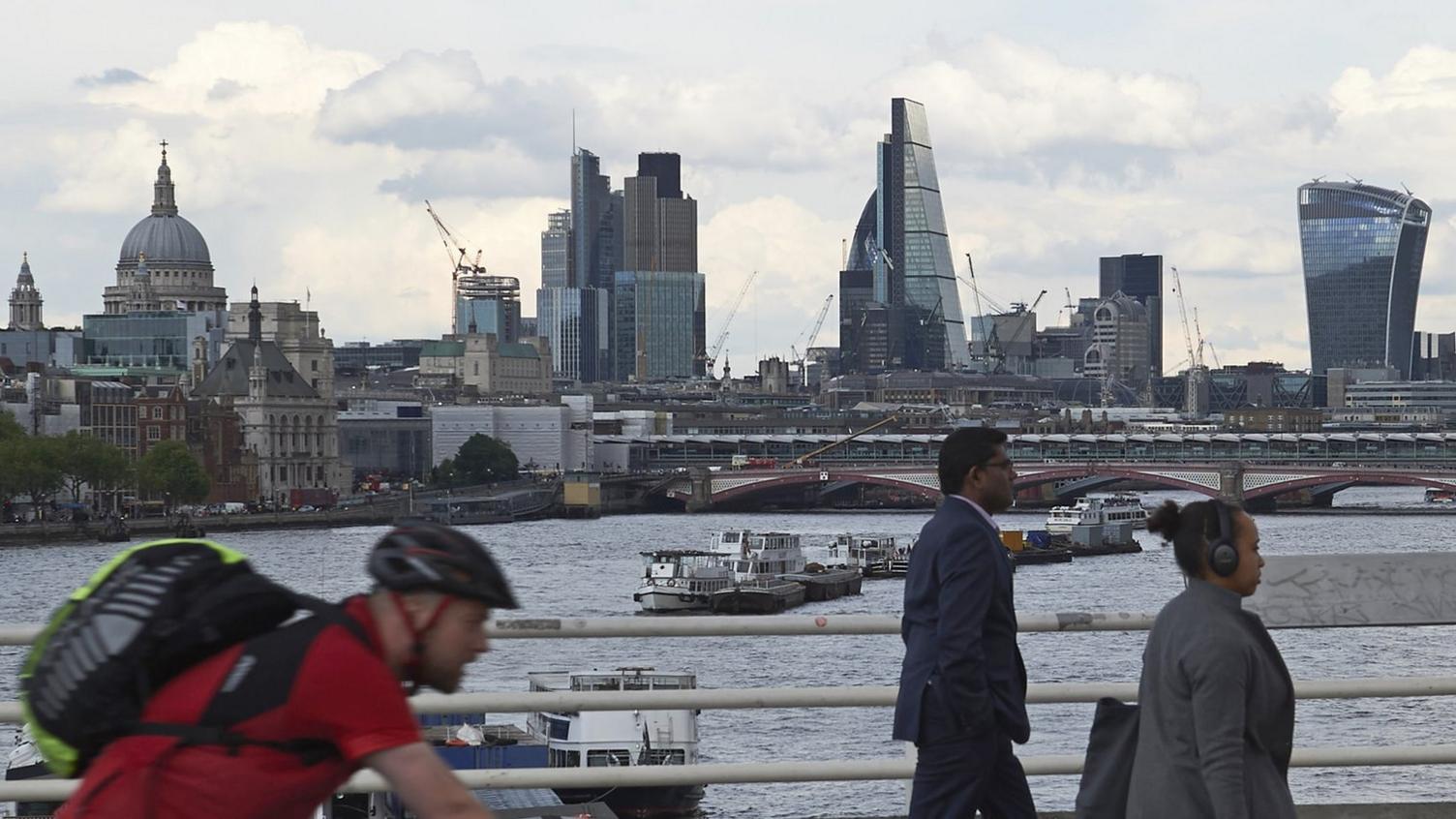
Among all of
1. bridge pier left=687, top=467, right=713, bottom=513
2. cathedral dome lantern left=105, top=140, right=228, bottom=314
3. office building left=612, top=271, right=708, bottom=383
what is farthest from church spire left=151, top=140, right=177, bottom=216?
office building left=612, top=271, right=708, bottom=383

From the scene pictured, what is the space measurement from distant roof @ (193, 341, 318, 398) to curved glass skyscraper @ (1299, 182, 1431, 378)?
95.6 m

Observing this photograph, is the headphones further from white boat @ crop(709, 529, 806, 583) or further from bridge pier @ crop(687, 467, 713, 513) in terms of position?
bridge pier @ crop(687, 467, 713, 513)

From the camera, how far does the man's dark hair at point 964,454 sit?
357 cm

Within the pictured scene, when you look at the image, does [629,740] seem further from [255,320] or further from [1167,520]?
[255,320]

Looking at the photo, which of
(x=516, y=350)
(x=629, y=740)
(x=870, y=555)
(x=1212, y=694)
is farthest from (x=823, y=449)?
(x=1212, y=694)

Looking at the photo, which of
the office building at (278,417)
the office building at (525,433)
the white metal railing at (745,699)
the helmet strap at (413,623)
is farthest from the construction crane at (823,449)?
the helmet strap at (413,623)

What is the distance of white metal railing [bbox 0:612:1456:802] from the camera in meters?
3.80

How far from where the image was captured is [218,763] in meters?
1.88

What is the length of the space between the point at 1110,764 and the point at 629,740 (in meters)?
13.0

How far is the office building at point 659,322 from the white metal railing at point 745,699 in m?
174

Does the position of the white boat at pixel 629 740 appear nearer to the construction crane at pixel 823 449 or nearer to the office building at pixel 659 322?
the construction crane at pixel 823 449

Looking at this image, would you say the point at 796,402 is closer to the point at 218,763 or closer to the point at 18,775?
the point at 18,775

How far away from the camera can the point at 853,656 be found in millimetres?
22125

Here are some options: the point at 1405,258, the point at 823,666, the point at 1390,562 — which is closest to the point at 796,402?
the point at 1405,258
